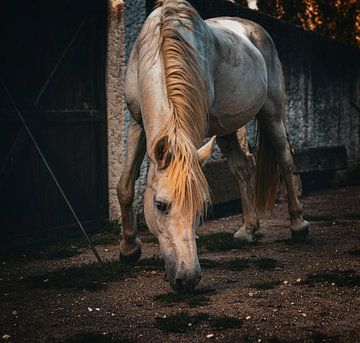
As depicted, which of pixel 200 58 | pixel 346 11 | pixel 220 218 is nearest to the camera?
pixel 200 58

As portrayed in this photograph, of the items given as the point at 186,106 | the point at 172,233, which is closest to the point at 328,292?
the point at 172,233

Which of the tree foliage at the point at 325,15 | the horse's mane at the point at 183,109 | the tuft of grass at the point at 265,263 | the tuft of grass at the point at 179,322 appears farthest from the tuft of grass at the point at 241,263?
the tree foliage at the point at 325,15

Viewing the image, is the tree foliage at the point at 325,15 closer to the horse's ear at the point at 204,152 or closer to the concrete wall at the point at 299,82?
the concrete wall at the point at 299,82

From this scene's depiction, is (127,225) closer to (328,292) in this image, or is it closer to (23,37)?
(328,292)

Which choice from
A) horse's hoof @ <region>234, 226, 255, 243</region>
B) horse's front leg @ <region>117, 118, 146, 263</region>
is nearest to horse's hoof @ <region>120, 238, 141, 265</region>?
horse's front leg @ <region>117, 118, 146, 263</region>

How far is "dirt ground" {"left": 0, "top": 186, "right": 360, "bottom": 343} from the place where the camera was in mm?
3709

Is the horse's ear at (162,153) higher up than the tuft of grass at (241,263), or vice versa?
the horse's ear at (162,153)

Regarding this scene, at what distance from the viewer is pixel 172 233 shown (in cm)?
404

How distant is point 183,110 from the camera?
4316 millimetres

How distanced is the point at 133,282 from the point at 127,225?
68cm

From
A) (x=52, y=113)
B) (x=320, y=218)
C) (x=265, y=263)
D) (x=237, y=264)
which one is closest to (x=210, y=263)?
(x=237, y=264)

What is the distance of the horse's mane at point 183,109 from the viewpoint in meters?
4.00

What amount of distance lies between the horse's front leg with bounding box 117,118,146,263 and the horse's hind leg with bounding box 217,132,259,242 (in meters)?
1.39

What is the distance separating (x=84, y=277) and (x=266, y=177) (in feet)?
8.34
